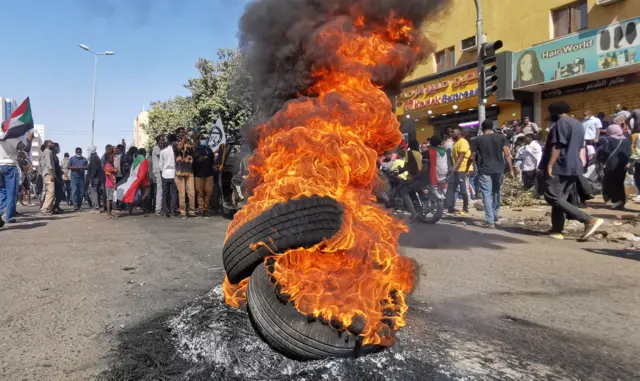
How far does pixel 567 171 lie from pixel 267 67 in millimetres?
5392

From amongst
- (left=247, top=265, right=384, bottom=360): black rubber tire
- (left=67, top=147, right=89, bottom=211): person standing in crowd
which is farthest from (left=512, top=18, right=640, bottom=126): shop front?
A: (left=67, top=147, right=89, bottom=211): person standing in crowd

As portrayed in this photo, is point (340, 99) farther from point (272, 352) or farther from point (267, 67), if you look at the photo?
point (272, 352)

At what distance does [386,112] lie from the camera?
12.2 ft

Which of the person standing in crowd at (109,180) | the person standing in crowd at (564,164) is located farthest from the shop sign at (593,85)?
the person standing in crowd at (109,180)

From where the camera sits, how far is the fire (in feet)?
9.14

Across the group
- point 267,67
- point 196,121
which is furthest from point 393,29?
point 196,121

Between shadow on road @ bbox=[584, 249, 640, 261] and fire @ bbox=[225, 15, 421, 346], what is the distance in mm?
4178

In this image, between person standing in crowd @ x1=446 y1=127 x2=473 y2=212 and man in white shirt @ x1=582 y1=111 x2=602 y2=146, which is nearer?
person standing in crowd @ x1=446 y1=127 x2=473 y2=212

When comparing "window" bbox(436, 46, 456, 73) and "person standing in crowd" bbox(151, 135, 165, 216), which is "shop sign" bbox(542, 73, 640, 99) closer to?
"window" bbox(436, 46, 456, 73)

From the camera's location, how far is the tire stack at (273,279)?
2.64 metres

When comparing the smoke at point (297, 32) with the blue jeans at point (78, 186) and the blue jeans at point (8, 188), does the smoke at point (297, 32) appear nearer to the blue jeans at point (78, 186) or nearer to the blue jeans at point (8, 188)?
the blue jeans at point (8, 188)

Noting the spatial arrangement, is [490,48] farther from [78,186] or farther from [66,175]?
[66,175]

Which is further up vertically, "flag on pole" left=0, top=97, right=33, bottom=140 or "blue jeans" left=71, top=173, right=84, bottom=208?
"flag on pole" left=0, top=97, right=33, bottom=140

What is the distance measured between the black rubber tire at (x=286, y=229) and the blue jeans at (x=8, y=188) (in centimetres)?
866
